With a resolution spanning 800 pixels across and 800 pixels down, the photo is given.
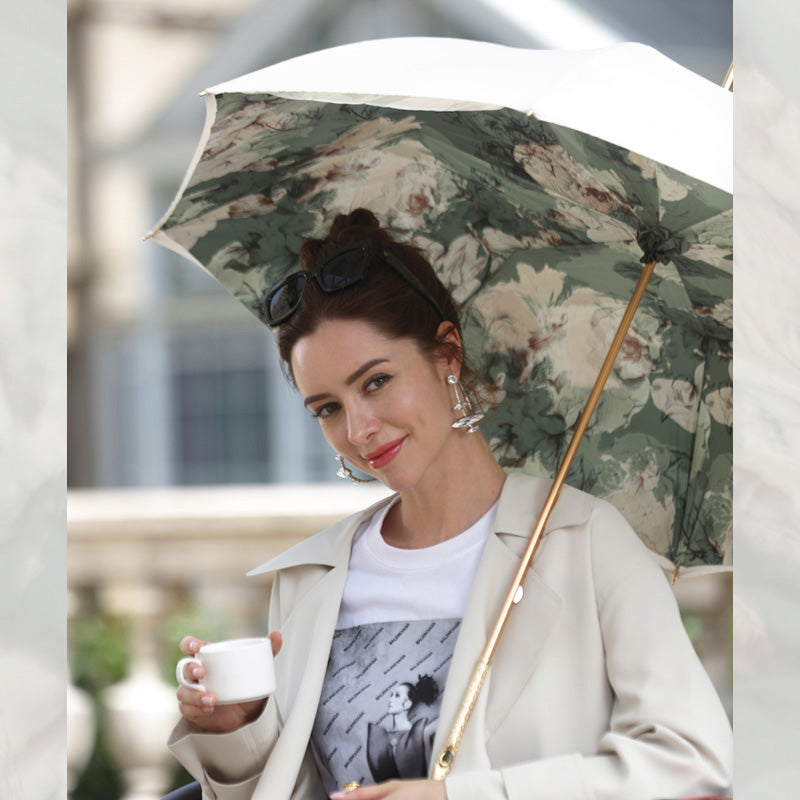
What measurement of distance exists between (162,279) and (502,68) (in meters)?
5.28

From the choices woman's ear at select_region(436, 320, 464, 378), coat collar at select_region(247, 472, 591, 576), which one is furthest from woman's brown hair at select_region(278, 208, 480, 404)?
coat collar at select_region(247, 472, 591, 576)

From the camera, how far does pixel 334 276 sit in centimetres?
194

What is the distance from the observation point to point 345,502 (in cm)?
434

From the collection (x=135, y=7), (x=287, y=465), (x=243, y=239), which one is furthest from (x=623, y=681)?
(x=135, y=7)

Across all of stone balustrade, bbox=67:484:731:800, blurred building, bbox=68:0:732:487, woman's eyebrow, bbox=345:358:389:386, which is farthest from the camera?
blurred building, bbox=68:0:732:487

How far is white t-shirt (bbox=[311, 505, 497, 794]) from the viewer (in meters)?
1.80

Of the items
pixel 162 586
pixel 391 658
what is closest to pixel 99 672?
pixel 162 586

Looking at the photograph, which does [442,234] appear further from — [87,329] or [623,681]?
[87,329]

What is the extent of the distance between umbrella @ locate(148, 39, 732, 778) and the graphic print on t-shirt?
0.12 metres

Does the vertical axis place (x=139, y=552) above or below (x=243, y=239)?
below

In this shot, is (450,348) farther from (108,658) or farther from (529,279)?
(108,658)

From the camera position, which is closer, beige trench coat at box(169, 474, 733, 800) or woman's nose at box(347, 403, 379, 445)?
beige trench coat at box(169, 474, 733, 800)

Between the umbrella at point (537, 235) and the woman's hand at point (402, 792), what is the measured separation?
0.29 feet

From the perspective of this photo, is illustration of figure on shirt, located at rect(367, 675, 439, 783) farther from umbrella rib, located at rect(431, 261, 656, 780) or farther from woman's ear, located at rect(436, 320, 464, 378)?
woman's ear, located at rect(436, 320, 464, 378)
